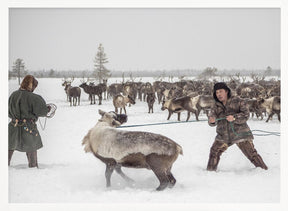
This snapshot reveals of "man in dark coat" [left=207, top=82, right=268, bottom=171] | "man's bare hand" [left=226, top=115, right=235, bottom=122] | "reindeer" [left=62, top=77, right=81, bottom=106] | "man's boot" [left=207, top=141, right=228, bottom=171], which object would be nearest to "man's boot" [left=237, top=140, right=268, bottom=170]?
"man in dark coat" [left=207, top=82, right=268, bottom=171]

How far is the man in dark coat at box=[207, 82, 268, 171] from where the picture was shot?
363 centimetres

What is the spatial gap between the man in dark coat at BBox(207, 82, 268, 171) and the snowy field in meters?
0.15

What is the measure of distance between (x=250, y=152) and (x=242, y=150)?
10 centimetres

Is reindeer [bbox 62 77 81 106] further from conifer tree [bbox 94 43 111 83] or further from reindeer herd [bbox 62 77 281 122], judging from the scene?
conifer tree [bbox 94 43 111 83]

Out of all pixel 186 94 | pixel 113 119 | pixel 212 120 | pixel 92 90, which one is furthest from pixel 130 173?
pixel 186 94

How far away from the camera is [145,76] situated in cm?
476

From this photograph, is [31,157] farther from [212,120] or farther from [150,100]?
[212,120]

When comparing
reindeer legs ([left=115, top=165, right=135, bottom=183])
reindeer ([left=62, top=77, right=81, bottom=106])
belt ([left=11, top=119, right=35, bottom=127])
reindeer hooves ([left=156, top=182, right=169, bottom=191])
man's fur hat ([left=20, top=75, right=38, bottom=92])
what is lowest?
reindeer hooves ([left=156, top=182, right=169, bottom=191])

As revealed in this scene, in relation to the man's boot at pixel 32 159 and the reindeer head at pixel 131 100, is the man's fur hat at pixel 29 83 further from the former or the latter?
the reindeer head at pixel 131 100

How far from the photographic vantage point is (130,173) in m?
3.72
